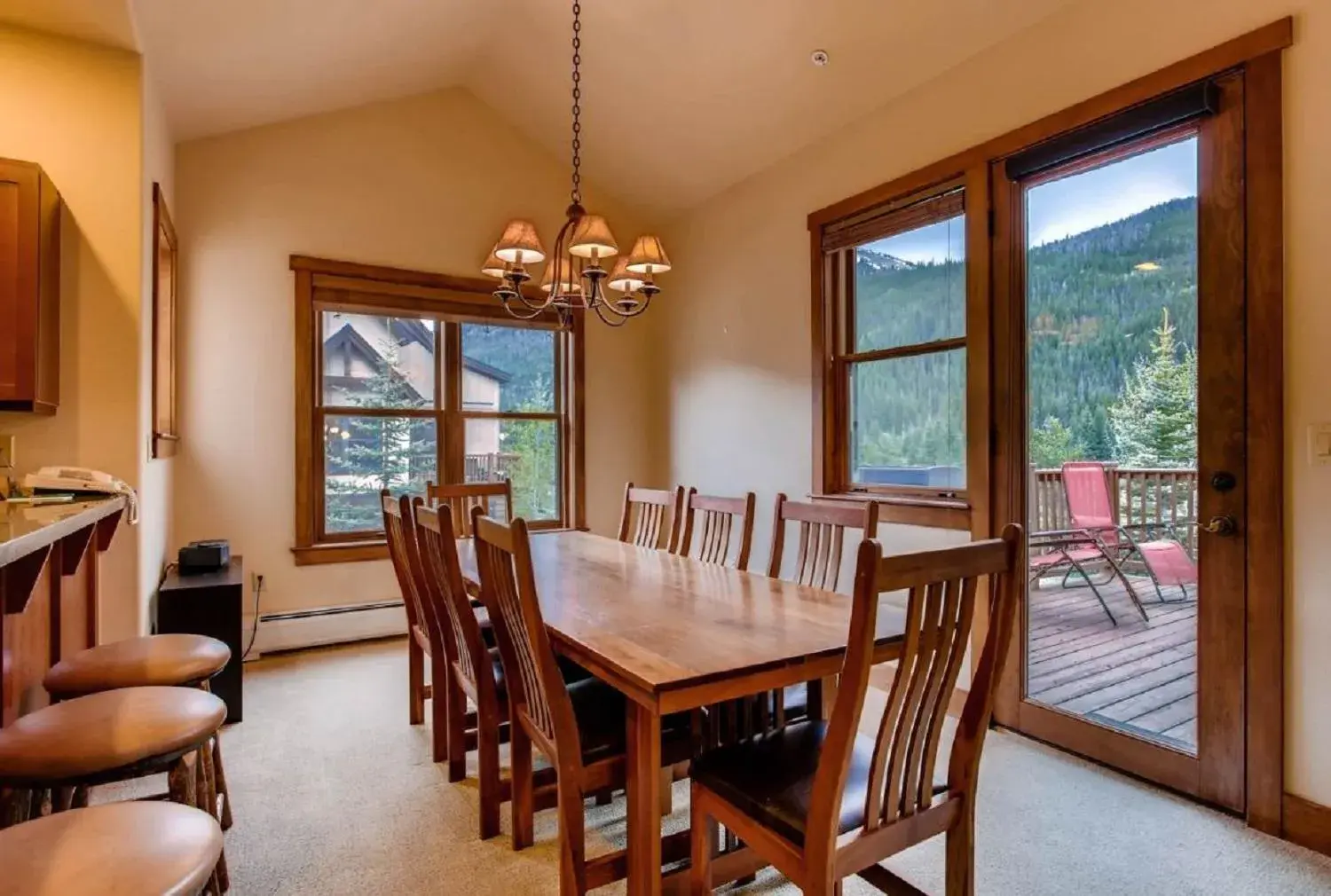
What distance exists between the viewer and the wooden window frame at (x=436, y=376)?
407 cm

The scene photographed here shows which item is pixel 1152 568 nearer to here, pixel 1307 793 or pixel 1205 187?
pixel 1307 793

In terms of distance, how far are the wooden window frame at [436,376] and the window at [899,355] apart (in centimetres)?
195

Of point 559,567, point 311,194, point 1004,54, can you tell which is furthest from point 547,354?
point 1004,54

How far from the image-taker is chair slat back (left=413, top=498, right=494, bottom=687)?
2025 millimetres

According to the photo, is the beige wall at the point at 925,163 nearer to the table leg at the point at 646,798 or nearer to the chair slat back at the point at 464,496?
the chair slat back at the point at 464,496

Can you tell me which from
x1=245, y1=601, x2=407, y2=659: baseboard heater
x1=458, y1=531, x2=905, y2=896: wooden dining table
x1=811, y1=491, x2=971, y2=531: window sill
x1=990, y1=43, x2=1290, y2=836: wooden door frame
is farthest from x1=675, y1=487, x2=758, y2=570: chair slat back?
x1=245, y1=601, x2=407, y2=659: baseboard heater

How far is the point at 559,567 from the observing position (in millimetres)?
2564

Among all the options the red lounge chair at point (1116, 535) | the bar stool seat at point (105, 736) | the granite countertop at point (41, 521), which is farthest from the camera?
the red lounge chair at point (1116, 535)

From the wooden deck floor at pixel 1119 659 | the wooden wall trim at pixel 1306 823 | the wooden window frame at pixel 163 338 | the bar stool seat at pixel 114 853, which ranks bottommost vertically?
the wooden wall trim at pixel 1306 823

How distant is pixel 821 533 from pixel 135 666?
2082mm

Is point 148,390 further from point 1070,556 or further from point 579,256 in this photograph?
point 1070,556

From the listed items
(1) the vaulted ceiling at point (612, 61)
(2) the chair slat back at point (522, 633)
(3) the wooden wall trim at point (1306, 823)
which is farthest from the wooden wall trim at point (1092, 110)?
(2) the chair slat back at point (522, 633)

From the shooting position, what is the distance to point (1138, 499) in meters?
2.58

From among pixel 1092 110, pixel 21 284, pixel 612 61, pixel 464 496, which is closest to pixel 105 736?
pixel 21 284
